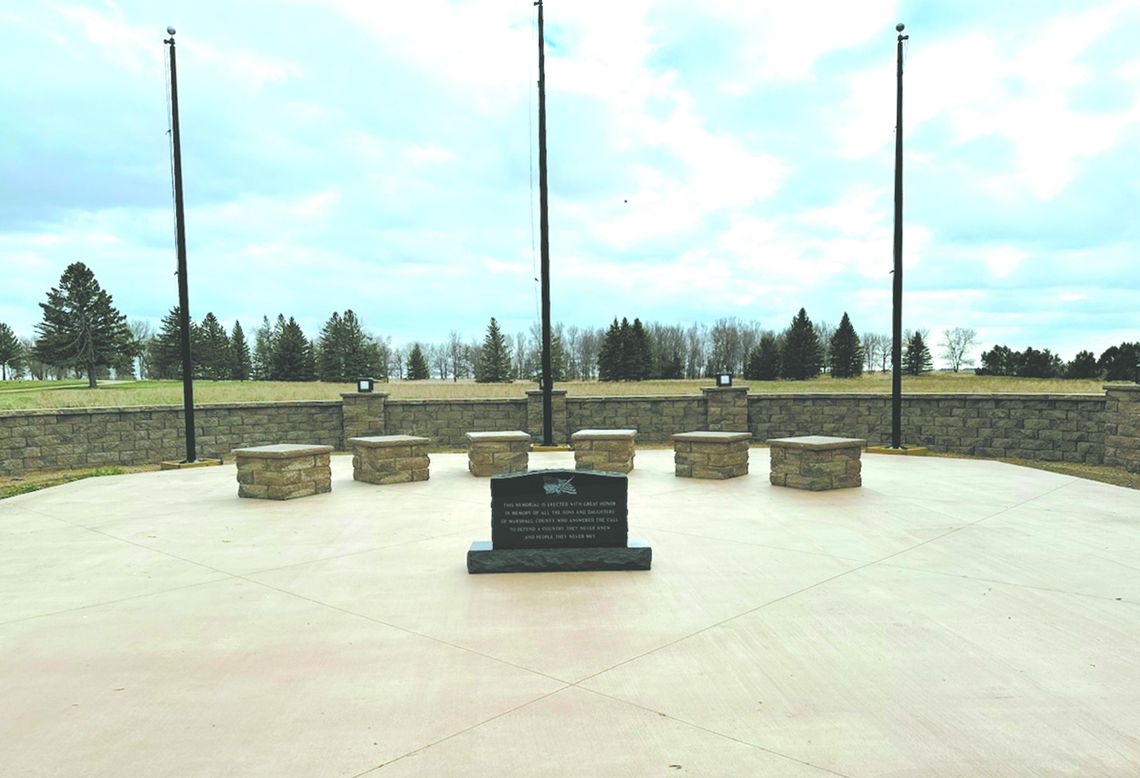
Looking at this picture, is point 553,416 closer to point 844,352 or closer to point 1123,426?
point 1123,426

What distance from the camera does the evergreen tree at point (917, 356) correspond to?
70.6 m

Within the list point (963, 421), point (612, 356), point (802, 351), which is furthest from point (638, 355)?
point (963, 421)

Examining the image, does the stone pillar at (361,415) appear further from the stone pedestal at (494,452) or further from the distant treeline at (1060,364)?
the distant treeline at (1060,364)

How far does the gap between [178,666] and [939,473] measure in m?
12.5

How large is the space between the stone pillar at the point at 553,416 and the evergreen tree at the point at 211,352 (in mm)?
64683

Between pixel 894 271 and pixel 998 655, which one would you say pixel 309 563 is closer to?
pixel 998 655

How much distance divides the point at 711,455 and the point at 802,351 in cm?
5248

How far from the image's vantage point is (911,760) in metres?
3.26

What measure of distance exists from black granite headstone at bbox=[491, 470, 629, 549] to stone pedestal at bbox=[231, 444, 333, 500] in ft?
17.3

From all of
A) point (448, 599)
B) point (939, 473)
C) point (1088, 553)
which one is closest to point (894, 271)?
point (939, 473)

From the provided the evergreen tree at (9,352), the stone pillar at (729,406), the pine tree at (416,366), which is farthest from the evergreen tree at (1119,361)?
the evergreen tree at (9,352)

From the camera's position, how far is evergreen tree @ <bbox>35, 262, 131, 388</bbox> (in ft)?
180

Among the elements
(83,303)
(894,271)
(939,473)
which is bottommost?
(939,473)

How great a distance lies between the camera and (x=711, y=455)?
12266mm
